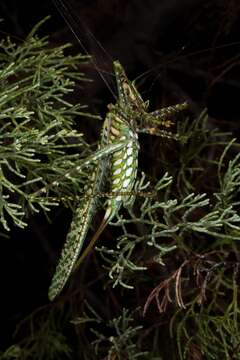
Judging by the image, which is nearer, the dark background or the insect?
the insect

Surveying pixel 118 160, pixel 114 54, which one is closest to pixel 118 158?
pixel 118 160

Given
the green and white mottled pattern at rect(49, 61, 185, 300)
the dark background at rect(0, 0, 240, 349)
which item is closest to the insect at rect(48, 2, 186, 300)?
the green and white mottled pattern at rect(49, 61, 185, 300)

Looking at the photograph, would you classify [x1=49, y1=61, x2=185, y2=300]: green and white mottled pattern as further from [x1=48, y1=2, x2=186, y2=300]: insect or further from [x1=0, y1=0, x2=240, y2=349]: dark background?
[x1=0, y1=0, x2=240, y2=349]: dark background

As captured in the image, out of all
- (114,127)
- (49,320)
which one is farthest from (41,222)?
(114,127)

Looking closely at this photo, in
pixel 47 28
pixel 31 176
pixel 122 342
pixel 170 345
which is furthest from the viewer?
pixel 47 28

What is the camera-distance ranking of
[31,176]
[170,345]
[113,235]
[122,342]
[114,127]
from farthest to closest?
[113,235] < [170,345] < [122,342] < [31,176] < [114,127]

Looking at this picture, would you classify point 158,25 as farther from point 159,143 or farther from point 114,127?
point 114,127

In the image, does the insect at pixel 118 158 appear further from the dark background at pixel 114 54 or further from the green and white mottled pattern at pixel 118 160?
the dark background at pixel 114 54

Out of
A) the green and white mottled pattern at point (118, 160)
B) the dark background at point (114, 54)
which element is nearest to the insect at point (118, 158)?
the green and white mottled pattern at point (118, 160)
